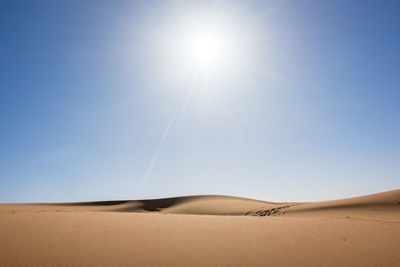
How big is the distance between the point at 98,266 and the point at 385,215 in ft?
70.0

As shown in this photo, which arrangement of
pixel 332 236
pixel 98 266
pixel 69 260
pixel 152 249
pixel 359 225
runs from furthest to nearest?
Answer: pixel 359 225, pixel 332 236, pixel 152 249, pixel 69 260, pixel 98 266

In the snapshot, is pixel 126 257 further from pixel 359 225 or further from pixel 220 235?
pixel 359 225

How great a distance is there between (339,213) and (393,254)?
1573 centimetres

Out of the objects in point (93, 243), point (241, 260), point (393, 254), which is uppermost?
point (93, 243)

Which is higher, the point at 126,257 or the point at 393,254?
the point at 126,257

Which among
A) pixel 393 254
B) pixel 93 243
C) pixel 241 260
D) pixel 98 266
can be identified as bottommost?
pixel 393 254

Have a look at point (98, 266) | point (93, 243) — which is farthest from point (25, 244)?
point (98, 266)

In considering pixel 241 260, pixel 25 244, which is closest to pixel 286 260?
pixel 241 260

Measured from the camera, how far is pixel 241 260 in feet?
22.7

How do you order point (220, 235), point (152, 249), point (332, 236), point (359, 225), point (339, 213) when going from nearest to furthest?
point (152, 249), point (332, 236), point (220, 235), point (359, 225), point (339, 213)

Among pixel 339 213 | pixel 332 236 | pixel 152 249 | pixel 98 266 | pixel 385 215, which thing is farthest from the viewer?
pixel 339 213

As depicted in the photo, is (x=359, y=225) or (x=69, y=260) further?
(x=359, y=225)

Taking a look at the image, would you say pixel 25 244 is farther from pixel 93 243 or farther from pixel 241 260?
pixel 241 260

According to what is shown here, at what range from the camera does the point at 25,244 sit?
8242 mm
